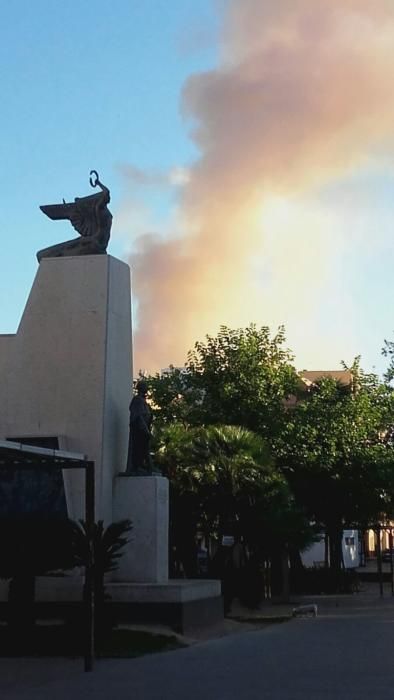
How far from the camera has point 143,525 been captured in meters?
20.9

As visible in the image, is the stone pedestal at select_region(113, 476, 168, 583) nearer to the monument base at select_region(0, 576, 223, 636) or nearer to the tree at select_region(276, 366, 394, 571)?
the monument base at select_region(0, 576, 223, 636)

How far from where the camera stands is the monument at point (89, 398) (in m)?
20.8

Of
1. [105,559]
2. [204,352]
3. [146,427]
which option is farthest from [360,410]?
[105,559]

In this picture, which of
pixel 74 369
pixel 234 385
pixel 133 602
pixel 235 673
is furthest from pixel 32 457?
pixel 234 385

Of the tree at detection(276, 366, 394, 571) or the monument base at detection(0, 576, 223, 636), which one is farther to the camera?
the tree at detection(276, 366, 394, 571)

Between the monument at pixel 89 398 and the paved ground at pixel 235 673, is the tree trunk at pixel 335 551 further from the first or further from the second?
the paved ground at pixel 235 673

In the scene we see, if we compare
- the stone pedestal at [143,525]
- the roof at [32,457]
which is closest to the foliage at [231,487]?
the stone pedestal at [143,525]

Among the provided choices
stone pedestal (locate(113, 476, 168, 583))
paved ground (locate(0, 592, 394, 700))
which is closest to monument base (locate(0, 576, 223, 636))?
stone pedestal (locate(113, 476, 168, 583))

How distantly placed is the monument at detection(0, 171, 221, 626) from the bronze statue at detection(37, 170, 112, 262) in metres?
0.05

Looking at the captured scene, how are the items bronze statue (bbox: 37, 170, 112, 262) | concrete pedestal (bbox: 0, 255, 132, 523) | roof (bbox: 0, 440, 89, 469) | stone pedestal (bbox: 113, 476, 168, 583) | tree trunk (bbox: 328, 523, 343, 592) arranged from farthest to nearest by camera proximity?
1. tree trunk (bbox: 328, 523, 343, 592)
2. bronze statue (bbox: 37, 170, 112, 262)
3. concrete pedestal (bbox: 0, 255, 132, 523)
4. stone pedestal (bbox: 113, 476, 168, 583)
5. roof (bbox: 0, 440, 89, 469)

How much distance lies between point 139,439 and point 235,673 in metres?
7.61

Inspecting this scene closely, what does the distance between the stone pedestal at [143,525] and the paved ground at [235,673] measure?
212 cm

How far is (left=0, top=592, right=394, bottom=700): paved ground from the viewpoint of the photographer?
39.5 feet

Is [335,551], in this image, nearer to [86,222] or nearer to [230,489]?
[230,489]
